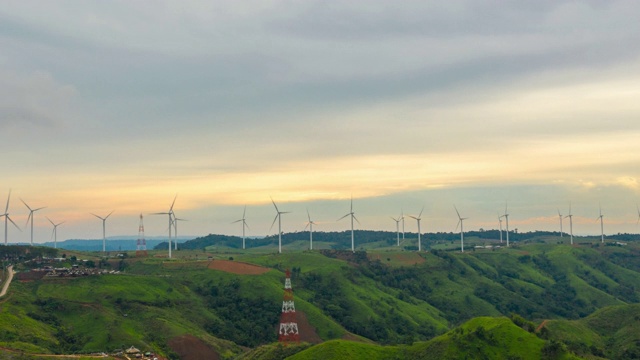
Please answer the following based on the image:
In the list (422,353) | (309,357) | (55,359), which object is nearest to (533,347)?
(422,353)

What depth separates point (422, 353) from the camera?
192 m

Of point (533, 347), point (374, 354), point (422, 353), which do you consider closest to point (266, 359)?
point (374, 354)

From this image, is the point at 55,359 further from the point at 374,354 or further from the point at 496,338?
the point at 496,338

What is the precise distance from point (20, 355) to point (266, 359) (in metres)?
69.5

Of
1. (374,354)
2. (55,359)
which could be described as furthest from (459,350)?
(55,359)

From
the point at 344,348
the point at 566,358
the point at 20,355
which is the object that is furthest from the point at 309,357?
the point at 20,355

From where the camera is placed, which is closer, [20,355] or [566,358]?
[566,358]

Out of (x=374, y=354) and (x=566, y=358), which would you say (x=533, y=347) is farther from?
(x=374, y=354)

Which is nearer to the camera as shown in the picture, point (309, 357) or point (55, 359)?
point (309, 357)

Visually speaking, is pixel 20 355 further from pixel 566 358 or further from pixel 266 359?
pixel 566 358

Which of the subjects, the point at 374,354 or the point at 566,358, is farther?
the point at 374,354

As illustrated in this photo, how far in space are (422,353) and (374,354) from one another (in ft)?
43.2

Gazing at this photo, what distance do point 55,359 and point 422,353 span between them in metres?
104

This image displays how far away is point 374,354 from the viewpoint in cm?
19275
